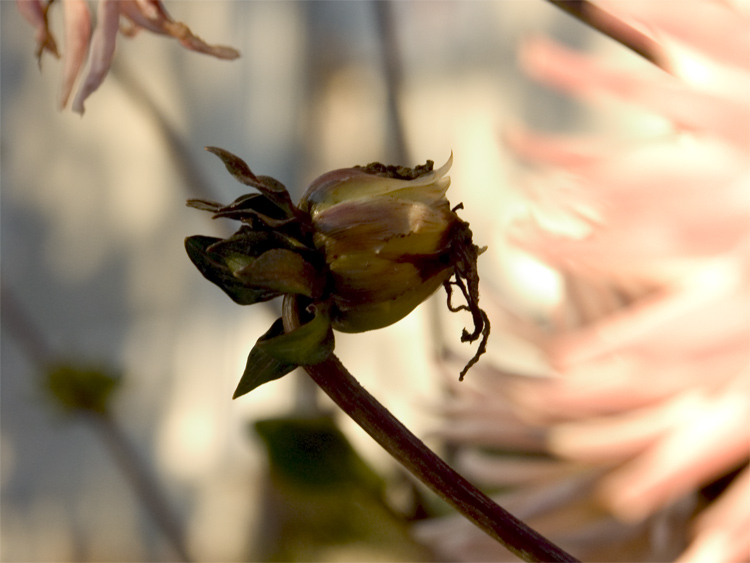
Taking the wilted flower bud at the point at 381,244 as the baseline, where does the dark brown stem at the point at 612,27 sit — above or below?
above

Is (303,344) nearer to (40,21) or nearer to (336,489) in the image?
(40,21)

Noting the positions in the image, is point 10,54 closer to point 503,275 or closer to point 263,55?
point 263,55

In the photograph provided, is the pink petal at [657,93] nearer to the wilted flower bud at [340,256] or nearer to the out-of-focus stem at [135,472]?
the wilted flower bud at [340,256]

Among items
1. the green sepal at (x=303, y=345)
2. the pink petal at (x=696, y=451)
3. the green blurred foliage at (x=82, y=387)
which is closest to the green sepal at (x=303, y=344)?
the green sepal at (x=303, y=345)

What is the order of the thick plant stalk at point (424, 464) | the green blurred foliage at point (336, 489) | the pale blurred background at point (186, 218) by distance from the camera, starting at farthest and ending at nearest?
the pale blurred background at point (186, 218) → the green blurred foliage at point (336, 489) → the thick plant stalk at point (424, 464)

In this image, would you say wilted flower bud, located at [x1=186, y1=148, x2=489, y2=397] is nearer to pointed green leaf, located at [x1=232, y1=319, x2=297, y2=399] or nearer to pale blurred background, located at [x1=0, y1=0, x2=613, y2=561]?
pointed green leaf, located at [x1=232, y1=319, x2=297, y2=399]

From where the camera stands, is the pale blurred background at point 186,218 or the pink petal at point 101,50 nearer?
the pink petal at point 101,50

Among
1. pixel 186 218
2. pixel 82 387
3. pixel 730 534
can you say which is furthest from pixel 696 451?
pixel 186 218

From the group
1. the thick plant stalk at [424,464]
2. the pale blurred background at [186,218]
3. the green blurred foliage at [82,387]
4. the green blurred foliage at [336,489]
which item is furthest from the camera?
the pale blurred background at [186,218]
